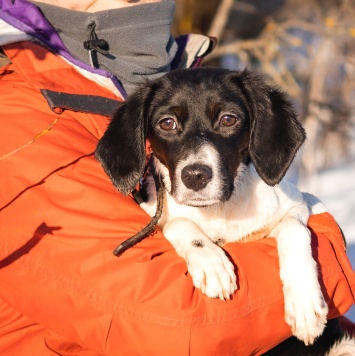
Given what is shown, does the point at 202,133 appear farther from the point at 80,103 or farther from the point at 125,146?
the point at 80,103

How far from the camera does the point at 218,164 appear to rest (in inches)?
108

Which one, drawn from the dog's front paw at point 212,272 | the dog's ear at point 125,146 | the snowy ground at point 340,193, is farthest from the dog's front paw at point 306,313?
the snowy ground at point 340,193

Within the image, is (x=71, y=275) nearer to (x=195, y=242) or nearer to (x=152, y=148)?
(x=195, y=242)

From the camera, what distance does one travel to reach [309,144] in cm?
978

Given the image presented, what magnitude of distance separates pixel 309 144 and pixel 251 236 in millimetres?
7009

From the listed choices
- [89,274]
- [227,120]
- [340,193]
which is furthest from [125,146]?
[340,193]

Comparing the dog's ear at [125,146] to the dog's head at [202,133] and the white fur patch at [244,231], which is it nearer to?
the dog's head at [202,133]

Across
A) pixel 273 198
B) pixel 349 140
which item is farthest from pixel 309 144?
pixel 273 198

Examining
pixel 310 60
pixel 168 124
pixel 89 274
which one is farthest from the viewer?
pixel 310 60

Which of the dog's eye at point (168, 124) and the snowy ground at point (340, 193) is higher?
the dog's eye at point (168, 124)

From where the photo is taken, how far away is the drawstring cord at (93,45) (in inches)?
A: 119

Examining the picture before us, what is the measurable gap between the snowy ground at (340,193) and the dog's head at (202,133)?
2.94 metres

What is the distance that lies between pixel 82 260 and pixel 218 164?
71 centimetres

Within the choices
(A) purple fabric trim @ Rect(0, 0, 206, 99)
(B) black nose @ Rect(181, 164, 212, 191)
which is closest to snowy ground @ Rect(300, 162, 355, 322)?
(B) black nose @ Rect(181, 164, 212, 191)
